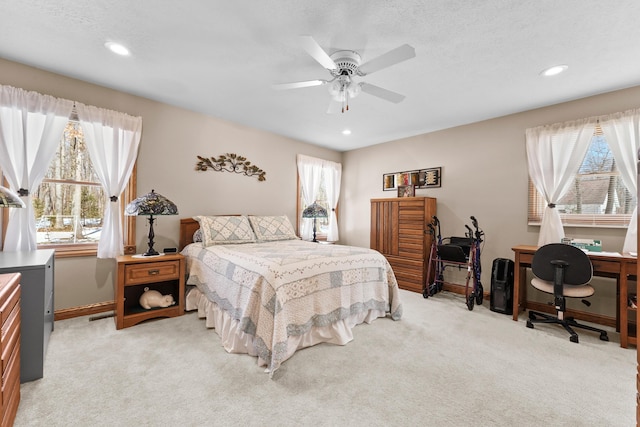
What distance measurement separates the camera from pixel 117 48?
7.66 feet

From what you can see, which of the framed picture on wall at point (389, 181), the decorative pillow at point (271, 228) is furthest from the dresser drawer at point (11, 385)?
the framed picture on wall at point (389, 181)

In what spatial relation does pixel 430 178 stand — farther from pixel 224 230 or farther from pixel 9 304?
pixel 9 304

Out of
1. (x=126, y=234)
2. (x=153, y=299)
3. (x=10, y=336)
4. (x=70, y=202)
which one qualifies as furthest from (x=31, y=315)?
(x=70, y=202)

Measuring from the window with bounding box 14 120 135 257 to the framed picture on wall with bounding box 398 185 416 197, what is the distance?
4.36m

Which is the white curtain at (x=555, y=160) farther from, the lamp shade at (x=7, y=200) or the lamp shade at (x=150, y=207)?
the lamp shade at (x=7, y=200)

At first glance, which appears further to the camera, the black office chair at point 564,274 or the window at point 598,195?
the window at point 598,195

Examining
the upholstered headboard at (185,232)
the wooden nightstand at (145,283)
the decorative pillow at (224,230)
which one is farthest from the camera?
the upholstered headboard at (185,232)

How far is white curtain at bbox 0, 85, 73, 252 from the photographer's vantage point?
2.55 m

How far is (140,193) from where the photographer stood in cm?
336

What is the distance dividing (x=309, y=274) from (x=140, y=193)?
8.25 ft

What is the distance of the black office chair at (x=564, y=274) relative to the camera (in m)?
2.58

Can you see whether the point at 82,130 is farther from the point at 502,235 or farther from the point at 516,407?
the point at 502,235

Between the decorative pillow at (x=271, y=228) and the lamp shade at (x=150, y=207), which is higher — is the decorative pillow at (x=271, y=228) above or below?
below

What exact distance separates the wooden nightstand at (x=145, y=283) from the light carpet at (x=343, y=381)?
178 mm
